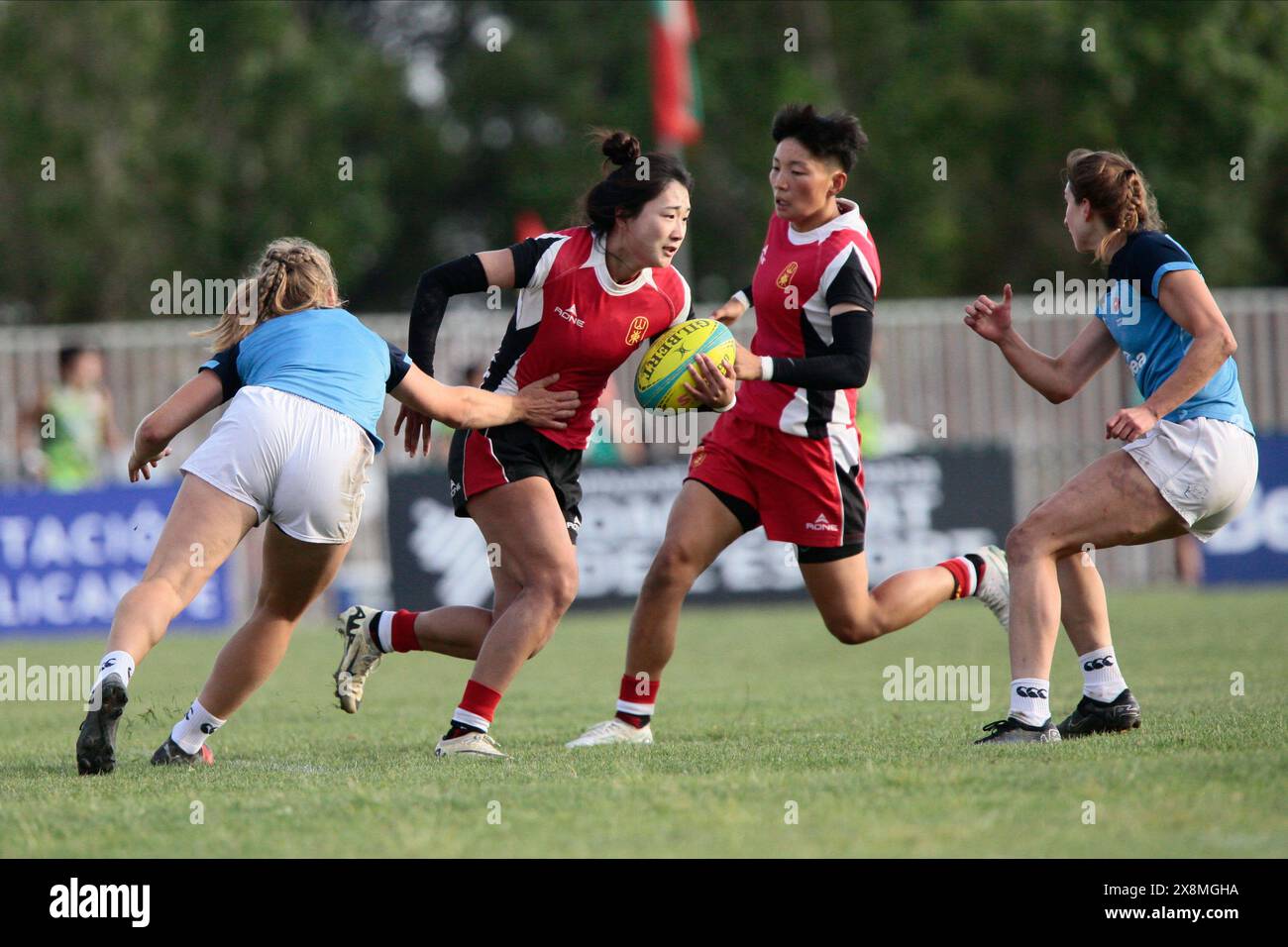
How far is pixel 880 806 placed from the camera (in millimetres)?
4859

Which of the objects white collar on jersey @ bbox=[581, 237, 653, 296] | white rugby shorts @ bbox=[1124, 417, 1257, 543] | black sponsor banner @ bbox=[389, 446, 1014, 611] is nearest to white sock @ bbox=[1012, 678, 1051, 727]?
white rugby shorts @ bbox=[1124, 417, 1257, 543]

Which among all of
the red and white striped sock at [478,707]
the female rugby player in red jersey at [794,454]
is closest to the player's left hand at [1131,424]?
the female rugby player in red jersey at [794,454]

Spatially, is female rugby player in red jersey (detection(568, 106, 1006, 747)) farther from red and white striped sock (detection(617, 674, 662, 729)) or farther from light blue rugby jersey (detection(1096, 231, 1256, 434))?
light blue rugby jersey (detection(1096, 231, 1256, 434))

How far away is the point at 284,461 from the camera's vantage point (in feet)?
19.5

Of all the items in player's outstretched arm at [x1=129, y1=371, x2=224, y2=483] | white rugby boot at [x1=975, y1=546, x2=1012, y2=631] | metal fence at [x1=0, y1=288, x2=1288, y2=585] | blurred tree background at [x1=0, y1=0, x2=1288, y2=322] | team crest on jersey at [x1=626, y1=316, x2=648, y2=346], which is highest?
blurred tree background at [x1=0, y1=0, x2=1288, y2=322]

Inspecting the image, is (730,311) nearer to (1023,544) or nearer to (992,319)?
(992,319)

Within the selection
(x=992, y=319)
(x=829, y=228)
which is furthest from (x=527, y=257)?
(x=992, y=319)

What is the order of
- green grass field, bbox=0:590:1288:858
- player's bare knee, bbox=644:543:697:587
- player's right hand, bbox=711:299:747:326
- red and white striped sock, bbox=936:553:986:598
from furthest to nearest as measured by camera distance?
red and white striped sock, bbox=936:553:986:598
player's right hand, bbox=711:299:747:326
player's bare knee, bbox=644:543:697:587
green grass field, bbox=0:590:1288:858

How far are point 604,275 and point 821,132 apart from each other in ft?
3.34

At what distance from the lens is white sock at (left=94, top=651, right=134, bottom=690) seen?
18.4 feet

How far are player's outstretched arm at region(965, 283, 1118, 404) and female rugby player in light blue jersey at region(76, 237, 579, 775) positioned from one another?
1720 millimetres

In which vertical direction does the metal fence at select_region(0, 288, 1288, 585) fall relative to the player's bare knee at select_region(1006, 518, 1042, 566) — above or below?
above
